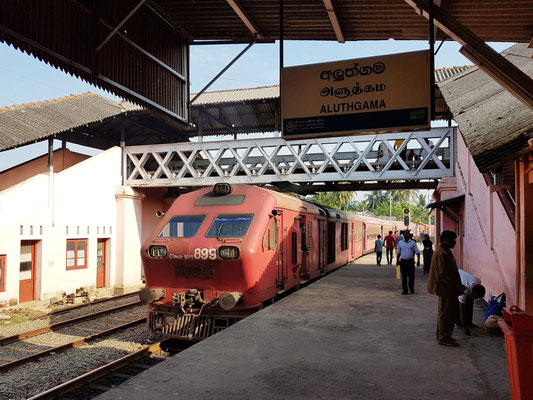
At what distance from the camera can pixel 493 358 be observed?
537 centimetres

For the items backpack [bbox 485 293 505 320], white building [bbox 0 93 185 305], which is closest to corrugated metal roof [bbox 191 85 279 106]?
white building [bbox 0 93 185 305]

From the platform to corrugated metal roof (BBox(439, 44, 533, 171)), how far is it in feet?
7.39

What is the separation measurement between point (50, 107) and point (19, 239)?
5.75 meters

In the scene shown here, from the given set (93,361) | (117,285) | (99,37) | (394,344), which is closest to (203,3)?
(99,37)

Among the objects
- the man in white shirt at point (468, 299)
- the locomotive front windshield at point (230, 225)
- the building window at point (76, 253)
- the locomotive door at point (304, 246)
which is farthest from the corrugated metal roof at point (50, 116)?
the man in white shirt at point (468, 299)

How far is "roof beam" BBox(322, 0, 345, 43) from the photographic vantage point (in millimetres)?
5988

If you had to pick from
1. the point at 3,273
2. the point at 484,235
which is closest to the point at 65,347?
the point at 3,273

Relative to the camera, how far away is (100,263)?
663 inches

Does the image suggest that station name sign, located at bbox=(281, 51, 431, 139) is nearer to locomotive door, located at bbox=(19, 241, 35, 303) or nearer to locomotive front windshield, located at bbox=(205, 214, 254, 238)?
locomotive front windshield, located at bbox=(205, 214, 254, 238)

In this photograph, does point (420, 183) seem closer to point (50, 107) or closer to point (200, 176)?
point (200, 176)

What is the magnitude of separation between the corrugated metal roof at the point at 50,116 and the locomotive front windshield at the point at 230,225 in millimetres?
7334

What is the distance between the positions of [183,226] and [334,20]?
466 centimetres

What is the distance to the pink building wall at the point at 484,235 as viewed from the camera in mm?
7370

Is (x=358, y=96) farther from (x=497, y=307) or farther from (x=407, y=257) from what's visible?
(x=407, y=257)
